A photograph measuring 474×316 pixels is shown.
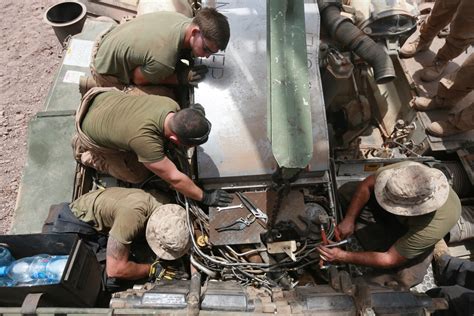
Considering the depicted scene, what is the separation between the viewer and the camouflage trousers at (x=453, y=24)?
4.33m

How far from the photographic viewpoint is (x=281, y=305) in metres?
2.71

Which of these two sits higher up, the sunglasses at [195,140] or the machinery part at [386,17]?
the machinery part at [386,17]

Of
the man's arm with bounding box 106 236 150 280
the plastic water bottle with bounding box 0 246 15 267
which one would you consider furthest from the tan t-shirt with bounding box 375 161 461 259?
the plastic water bottle with bounding box 0 246 15 267

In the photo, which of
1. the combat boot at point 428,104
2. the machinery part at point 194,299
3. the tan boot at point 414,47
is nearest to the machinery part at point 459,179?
the combat boot at point 428,104

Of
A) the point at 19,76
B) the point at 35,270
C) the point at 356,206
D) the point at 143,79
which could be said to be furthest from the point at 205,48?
the point at 19,76

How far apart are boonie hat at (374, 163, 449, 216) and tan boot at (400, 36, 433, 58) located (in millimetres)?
2928

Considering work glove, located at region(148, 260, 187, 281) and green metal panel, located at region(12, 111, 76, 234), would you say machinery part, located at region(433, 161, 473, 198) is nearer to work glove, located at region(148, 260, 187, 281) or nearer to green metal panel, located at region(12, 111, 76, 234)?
work glove, located at region(148, 260, 187, 281)

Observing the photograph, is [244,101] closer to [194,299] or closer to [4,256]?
[194,299]

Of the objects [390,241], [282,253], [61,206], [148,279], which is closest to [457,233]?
[390,241]

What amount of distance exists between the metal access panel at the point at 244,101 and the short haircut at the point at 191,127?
269 mm

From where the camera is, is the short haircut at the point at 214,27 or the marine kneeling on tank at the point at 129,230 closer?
the marine kneeling on tank at the point at 129,230

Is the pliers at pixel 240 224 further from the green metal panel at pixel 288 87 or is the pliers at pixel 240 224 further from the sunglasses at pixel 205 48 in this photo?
the sunglasses at pixel 205 48

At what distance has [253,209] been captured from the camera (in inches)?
132

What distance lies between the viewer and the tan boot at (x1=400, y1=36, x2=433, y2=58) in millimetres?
5328
